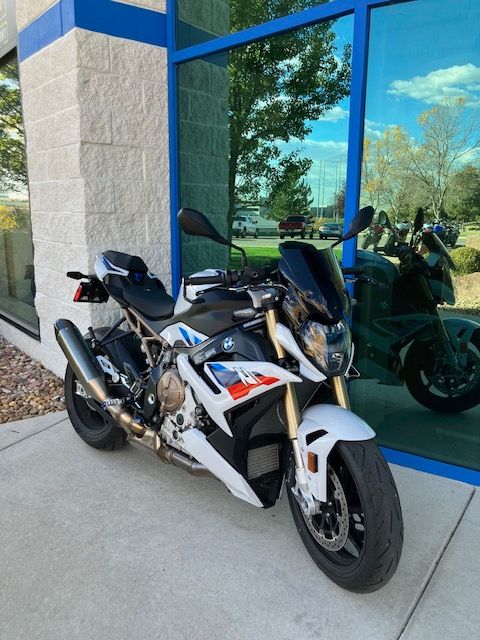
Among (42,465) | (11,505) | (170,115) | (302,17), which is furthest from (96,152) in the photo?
(11,505)

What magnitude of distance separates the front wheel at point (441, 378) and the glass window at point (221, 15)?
2.01 m

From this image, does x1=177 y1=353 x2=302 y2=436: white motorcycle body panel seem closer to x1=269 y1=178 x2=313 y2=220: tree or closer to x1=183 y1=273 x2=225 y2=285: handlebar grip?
x1=183 y1=273 x2=225 y2=285: handlebar grip

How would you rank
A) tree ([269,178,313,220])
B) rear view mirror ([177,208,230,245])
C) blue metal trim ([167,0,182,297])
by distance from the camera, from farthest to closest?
blue metal trim ([167,0,182,297]) < tree ([269,178,313,220]) < rear view mirror ([177,208,230,245])

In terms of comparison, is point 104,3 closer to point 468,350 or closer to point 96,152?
point 96,152

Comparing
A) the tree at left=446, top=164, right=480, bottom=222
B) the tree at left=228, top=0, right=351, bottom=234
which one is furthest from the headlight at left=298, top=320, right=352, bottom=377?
the tree at left=228, top=0, right=351, bottom=234

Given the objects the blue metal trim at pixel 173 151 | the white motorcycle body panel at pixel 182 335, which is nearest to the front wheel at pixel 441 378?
the white motorcycle body panel at pixel 182 335

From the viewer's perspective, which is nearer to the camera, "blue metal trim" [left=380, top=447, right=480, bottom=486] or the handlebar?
the handlebar

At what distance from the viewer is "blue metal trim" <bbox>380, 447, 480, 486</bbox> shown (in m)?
2.82

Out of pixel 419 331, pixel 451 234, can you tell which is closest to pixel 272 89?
pixel 451 234

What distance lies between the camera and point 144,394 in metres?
2.68

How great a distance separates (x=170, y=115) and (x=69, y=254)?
1.24 m

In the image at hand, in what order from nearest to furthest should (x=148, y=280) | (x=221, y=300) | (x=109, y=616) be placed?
(x=109, y=616)
(x=221, y=300)
(x=148, y=280)

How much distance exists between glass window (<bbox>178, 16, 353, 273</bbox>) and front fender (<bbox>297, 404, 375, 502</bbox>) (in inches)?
43.3

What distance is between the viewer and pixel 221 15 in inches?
137
